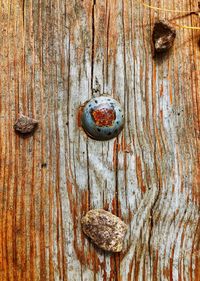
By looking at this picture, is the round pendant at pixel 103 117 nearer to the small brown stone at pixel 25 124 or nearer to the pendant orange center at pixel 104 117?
the pendant orange center at pixel 104 117

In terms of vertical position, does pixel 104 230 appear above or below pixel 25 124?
below

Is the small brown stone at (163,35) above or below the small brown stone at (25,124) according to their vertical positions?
above

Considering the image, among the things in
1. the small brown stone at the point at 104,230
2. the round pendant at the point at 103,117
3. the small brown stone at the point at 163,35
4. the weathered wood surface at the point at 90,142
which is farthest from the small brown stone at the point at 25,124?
the small brown stone at the point at 163,35

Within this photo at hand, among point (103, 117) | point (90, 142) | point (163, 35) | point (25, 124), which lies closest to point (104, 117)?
point (103, 117)

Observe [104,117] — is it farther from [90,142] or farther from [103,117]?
[90,142]

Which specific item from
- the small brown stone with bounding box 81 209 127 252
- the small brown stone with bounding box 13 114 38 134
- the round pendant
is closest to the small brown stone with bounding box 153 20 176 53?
the round pendant

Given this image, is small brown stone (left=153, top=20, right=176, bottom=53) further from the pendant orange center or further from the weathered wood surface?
the pendant orange center
